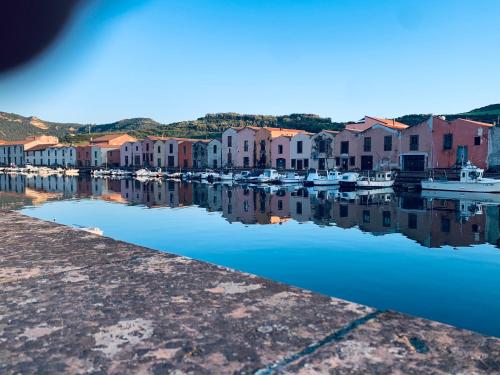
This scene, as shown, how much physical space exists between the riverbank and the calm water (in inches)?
252

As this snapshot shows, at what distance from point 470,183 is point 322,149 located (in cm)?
2584

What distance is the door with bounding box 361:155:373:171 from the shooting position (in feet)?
182

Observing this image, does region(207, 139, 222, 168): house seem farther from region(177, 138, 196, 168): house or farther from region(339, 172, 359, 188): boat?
region(339, 172, 359, 188): boat

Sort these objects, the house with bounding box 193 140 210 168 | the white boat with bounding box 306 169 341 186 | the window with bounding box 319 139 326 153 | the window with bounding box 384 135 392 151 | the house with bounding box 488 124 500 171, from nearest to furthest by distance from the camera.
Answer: the house with bounding box 488 124 500 171 → the white boat with bounding box 306 169 341 186 → the window with bounding box 384 135 392 151 → the window with bounding box 319 139 326 153 → the house with bounding box 193 140 210 168

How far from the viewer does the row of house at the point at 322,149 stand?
46531 millimetres

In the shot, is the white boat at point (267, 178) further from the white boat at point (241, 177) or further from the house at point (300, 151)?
the house at point (300, 151)

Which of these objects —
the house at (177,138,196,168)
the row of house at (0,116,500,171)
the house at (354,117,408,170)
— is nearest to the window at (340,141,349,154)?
the row of house at (0,116,500,171)

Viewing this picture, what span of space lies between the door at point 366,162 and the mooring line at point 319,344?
55.7 metres

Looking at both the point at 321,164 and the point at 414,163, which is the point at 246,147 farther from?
the point at 414,163

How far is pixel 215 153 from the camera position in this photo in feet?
257

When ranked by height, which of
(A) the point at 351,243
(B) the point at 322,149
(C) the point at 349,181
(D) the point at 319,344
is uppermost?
(B) the point at 322,149

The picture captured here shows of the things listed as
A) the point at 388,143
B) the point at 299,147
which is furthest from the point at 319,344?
the point at 299,147

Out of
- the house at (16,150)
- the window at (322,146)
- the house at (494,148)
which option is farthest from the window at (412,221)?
the house at (16,150)

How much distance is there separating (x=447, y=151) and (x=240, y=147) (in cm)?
3617
